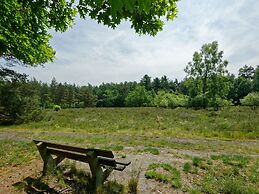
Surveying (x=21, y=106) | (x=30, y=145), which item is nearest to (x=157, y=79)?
(x=21, y=106)

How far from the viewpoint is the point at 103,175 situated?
5172mm

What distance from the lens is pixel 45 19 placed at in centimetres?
463

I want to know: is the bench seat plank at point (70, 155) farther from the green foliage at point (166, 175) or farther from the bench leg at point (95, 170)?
the green foliage at point (166, 175)

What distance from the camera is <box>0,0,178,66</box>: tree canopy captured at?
11.9ft

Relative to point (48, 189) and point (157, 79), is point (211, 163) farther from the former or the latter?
point (157, 79)

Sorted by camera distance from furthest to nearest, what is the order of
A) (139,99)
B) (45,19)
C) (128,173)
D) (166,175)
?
(139,99) < (128,173) < (166,175) < (45,19)

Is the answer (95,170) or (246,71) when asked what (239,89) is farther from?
(95,170)

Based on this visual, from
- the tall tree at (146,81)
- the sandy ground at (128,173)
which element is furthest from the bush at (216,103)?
the tall tree at (146,81)

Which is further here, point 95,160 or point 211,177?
point 211,177

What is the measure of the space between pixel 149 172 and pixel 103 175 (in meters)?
1.44

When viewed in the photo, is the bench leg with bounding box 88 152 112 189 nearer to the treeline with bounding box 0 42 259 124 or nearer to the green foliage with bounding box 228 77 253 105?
the treeline with bounding box 0 42 259 124

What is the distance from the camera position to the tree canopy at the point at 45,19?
3.62m

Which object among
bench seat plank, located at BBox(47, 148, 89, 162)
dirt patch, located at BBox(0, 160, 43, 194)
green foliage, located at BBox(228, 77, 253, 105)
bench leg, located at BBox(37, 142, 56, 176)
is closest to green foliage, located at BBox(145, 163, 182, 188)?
bench seat plank, located at BBox(47, 148, 89, 162)

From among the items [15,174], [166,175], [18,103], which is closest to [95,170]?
[166,175]
